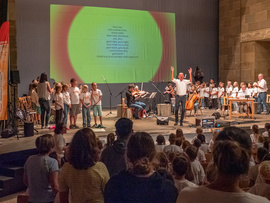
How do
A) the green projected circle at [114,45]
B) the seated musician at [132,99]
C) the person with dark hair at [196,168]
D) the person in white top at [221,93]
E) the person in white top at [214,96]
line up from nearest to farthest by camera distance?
the person with dark hair at [196,168], the seated musician at [132,99], the person in white top at [221,93], the green projected circle at [114,45], the person in white top at [214,96]

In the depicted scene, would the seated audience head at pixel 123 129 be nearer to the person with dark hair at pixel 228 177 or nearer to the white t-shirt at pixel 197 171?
the white t-shirt at pixel 197 171

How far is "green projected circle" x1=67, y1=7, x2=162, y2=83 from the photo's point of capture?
14.4 metres

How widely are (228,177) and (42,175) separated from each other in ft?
6.48

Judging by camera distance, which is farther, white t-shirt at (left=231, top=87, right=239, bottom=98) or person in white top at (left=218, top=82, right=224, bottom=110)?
person in white top at (left=218, top=82, right=224, bottom=110)

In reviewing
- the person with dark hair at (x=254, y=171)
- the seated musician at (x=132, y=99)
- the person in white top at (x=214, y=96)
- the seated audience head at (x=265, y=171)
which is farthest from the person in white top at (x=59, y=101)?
the person in white top at (x=214, y=96)

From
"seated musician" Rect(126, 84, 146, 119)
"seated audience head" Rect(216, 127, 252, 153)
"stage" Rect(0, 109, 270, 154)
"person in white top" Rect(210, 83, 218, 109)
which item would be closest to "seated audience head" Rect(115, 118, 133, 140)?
"seated audience head" Rect(216, 127, 252, 153)

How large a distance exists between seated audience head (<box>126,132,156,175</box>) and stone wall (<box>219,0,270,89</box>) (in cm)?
1404

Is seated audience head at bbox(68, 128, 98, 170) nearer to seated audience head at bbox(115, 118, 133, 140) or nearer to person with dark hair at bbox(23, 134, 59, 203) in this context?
seated audience head at bbox(115, 118, 133, 140)

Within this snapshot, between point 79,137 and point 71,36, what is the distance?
12546 mm

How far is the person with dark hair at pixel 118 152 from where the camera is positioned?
277 centimetres

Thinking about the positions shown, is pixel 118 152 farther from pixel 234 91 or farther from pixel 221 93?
pixel 221 93

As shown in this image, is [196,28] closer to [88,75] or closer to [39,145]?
[88,75]

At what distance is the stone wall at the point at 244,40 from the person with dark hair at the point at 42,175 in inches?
Result: 526

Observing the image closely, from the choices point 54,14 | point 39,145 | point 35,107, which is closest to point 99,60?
point 54,14
